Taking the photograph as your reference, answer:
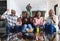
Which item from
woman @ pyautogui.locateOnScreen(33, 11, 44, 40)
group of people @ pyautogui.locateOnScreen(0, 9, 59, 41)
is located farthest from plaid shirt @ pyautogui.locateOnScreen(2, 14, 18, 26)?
woman @ pyautogui.locateOnScreen(33, 11, 44, 40)

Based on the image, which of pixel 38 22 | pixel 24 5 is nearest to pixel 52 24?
pixel 38 22

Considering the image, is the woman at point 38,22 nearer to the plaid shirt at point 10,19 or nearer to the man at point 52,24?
the man at point 52,24

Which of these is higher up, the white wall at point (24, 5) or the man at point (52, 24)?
the white wall at point (24, 5)

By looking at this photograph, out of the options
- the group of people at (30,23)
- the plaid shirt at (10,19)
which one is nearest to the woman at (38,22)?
the group of people at (30,23)

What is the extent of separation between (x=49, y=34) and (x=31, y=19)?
218mm

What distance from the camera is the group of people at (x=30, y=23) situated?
149cm

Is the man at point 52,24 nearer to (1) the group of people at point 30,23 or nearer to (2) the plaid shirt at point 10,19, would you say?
(1) the group of people at point 30,23

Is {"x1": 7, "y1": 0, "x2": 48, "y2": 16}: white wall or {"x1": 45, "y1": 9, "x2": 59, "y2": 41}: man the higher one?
{"x1": 7, "y1": 0, "x2": 48, "y2": 16}: white wall

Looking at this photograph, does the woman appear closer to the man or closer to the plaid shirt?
the man

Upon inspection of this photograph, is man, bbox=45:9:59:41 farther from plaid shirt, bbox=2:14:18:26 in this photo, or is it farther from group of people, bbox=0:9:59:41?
plaid shirt, bbox=2:14:18:26

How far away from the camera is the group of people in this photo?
149 centimetres

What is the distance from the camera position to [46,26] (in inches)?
59.4

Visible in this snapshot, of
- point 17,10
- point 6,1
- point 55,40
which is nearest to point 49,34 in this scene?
point 55,40

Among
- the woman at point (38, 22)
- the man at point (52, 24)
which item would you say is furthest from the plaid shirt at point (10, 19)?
the man at point (52, 24)
